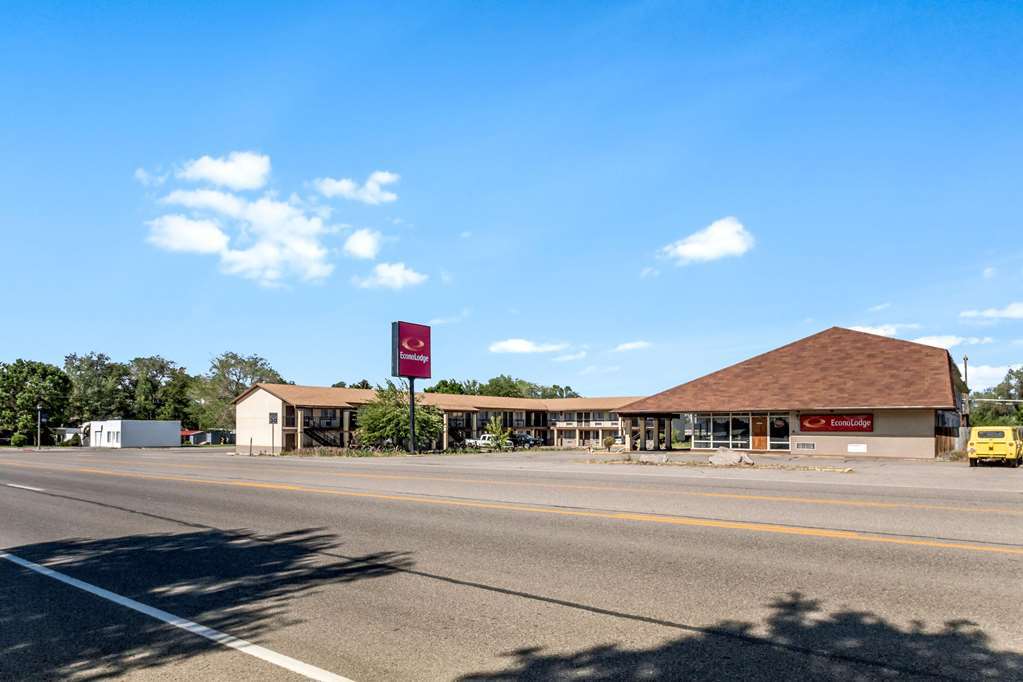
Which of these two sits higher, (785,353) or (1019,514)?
(785,353)

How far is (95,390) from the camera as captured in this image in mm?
115250

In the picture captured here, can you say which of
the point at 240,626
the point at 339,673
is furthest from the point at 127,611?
the point at 339,673

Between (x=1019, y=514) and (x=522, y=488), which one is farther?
(x=522, y=488)

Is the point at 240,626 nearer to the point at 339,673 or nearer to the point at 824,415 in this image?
the point at 339,673

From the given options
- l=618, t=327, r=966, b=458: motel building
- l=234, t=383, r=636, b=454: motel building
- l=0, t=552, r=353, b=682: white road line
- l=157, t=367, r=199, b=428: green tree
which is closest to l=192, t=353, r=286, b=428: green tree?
l=157, t=367, r=199, b=428: green tree

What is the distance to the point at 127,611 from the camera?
687 centimetres

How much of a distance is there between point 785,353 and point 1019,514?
3740cm

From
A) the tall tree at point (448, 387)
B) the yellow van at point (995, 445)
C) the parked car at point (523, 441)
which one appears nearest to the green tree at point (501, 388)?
the tall tree at point (448, 387)

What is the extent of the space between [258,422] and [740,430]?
4728 cm

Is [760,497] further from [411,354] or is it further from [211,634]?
[411,354]

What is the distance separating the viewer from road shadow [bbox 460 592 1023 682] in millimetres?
4871

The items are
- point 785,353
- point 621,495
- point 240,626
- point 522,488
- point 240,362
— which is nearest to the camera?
point 240,626

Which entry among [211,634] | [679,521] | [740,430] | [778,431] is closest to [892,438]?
[778,431]

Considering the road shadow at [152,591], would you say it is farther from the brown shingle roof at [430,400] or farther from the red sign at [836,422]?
the brown shingle roof at [430,400]
